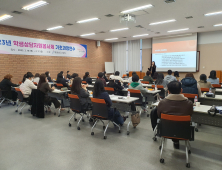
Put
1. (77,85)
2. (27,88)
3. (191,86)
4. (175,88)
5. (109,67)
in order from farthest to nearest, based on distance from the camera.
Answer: (109,67) → (27,88) → (77,85) → (191,86) → (175,88)

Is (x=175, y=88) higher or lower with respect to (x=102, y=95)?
higher

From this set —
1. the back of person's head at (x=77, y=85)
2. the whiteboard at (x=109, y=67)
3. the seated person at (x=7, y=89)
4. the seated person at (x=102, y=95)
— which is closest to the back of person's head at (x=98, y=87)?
the seated person at (x=102, y=95)

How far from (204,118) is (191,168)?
110cm

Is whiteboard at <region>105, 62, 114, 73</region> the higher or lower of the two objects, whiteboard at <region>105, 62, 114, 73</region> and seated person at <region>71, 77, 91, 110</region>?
the higher

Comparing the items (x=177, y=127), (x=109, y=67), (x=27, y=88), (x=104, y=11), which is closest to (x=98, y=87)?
(x=177, y=127)

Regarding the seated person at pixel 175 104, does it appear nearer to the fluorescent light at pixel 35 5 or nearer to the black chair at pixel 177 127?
the black chair at pixel 177 127

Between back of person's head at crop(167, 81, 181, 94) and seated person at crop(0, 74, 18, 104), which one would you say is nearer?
back of person's head at crop(167, 81, 181, 94)

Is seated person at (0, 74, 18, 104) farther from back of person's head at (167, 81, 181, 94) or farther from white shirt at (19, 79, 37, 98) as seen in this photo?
back of person's head at (167, 81, 181, 94)

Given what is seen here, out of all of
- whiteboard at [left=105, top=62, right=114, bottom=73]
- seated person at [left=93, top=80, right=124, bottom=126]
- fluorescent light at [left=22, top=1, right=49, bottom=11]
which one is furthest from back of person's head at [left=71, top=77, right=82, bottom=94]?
whiteboard at [left=105, top=62, right=114, bottom=73]

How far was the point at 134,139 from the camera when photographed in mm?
3514

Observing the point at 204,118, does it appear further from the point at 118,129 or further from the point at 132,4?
the point at 132,4

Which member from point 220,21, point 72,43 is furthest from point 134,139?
point 72,43

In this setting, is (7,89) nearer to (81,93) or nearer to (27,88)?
(27,88)

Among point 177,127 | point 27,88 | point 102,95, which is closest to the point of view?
point 177,127
